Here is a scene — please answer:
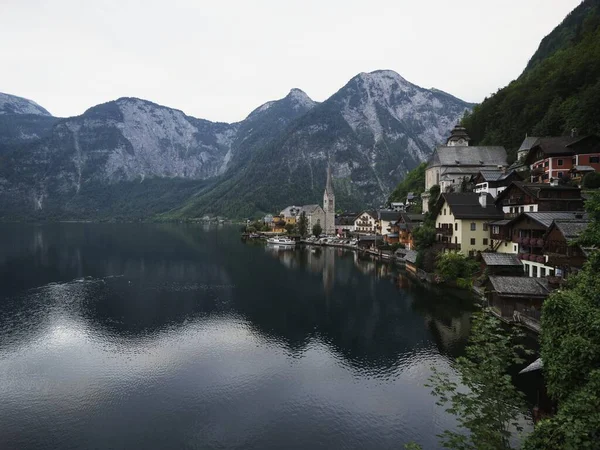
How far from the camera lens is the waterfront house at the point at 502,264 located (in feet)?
156

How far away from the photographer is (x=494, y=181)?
67625 mm

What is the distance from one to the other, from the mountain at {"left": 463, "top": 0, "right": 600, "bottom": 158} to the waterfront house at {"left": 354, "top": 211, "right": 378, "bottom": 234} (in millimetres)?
37799

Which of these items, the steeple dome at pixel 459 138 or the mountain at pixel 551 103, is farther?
the steeple dome at pixel 459 138

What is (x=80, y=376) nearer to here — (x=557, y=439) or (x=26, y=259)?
(x=557, y=439)

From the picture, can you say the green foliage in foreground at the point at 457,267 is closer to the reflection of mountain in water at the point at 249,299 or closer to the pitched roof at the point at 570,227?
the reflection of mountain in water at the point at 249,299

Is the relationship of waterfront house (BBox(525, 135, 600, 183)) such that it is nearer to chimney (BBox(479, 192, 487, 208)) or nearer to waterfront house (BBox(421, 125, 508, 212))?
chimney (BBox(479, 192, 487, 208))

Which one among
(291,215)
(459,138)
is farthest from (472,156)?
(291,215)

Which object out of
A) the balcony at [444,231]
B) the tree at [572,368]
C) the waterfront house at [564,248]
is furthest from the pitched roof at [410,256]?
the tree at [572,368]

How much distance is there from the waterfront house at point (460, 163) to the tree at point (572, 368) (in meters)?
70.7

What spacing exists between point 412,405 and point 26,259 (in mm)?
97002

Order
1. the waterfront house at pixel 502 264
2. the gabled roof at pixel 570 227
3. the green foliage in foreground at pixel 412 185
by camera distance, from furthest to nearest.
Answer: the green foliage in foreground at pixel 412 185, the waterfront house at pixel 502 264, the gabled roof at pixel 570 227

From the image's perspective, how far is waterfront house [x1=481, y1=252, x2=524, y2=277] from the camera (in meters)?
47.4

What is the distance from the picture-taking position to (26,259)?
3585 inches

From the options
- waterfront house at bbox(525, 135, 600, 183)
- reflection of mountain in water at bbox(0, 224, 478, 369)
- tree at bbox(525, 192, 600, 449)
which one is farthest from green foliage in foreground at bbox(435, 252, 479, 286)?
tree at bbox(525, 192, 600, 449)
